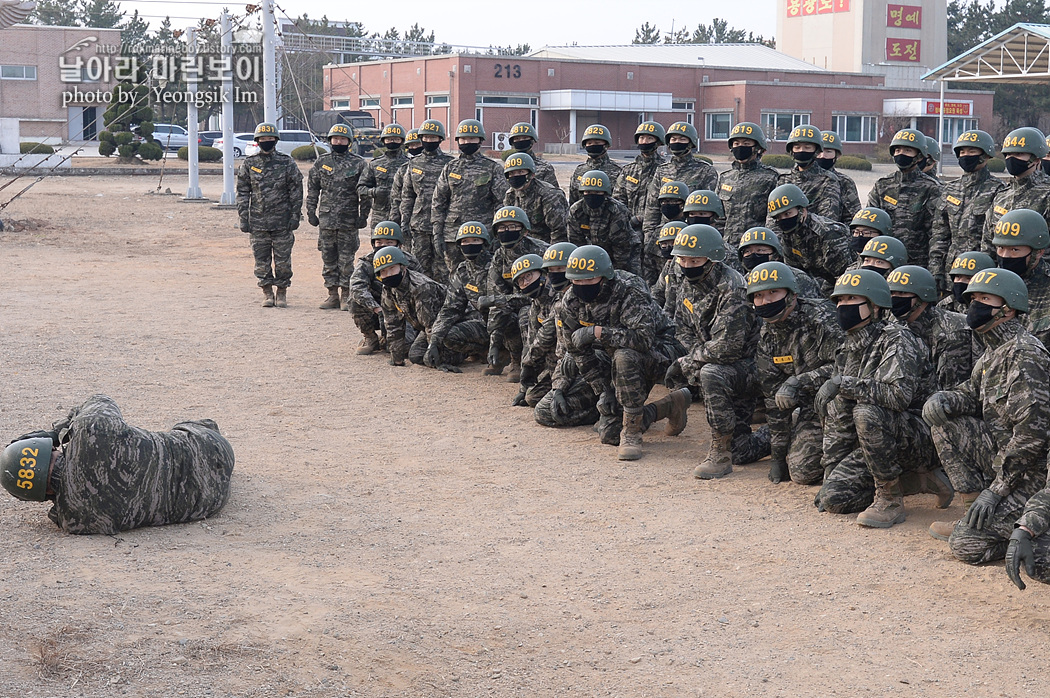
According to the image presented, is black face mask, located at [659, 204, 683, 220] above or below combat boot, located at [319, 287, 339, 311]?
above

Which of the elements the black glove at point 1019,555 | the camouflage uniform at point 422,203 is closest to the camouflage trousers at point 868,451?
the black glove at point 1019,555

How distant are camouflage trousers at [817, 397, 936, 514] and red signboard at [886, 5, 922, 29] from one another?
232ft

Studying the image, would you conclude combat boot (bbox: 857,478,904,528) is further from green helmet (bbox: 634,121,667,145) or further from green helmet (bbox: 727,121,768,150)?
green helmet (bbox: 634,121,667,145)

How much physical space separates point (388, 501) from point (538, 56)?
56859 mm

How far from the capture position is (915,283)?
7262 millimetres

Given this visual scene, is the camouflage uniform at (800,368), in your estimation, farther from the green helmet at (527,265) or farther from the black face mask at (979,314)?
the green helmet at (527,265)

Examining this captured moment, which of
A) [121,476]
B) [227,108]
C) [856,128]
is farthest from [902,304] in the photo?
[856,128]

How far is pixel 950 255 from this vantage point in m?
9.74

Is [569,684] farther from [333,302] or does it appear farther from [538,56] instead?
[538,56]

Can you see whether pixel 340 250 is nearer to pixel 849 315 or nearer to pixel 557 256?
pixel 557 256

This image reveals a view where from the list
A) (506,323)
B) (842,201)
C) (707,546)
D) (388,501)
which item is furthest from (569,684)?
(842,201)

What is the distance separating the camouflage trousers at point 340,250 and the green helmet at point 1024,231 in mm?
8982

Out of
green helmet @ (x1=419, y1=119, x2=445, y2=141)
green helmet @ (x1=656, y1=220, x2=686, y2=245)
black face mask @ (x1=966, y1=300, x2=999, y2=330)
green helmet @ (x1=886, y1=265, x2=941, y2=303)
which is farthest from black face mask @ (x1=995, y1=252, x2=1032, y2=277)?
green helmet @ (x1=419, y1=119, x2=445, y2=141)

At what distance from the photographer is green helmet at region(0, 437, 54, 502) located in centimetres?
632
